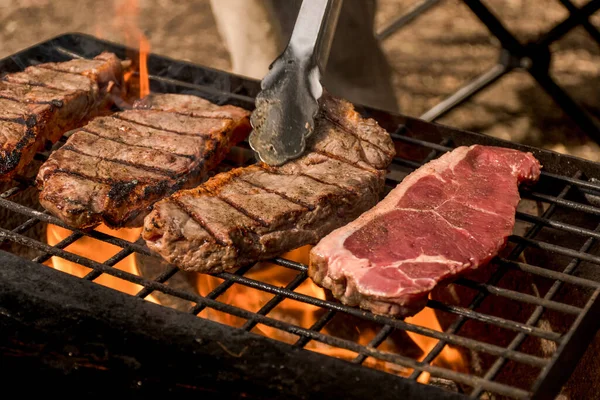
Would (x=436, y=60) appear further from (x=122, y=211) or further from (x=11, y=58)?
(x=122, y=211)

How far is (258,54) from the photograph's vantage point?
4992mm

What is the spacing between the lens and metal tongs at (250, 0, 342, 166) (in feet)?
10.1

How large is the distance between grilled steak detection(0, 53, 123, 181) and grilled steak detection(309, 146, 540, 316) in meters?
1.33

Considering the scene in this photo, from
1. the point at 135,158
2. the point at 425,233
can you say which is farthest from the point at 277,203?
the point at 135,158

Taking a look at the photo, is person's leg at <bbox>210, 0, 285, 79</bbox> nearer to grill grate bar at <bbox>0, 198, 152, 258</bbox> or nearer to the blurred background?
the blurred background

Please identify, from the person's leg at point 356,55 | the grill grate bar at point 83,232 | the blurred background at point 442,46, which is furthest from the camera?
the blurred background at point 442,46

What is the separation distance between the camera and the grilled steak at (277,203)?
2.63 m

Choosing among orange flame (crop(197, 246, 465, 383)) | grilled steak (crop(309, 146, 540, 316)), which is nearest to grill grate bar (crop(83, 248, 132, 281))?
grilled steak (crop(309, 146, 540, 316))

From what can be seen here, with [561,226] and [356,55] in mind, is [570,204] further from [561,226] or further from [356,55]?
[356,55]

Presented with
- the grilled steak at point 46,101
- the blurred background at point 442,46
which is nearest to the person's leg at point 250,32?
the blurred background at point 442,46

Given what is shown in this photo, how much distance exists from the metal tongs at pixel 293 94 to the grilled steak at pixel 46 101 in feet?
2.90

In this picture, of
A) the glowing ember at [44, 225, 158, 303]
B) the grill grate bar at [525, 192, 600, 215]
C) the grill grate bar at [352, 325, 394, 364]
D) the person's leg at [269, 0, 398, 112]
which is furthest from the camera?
the person's leg at [269, 0, 398, 112]

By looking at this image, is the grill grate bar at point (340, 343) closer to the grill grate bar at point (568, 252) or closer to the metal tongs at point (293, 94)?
the grill grate bar at point (568, 252)

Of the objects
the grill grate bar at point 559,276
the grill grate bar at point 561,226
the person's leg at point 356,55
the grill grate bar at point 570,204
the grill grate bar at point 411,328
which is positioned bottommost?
the grill grate bar at point 411,328
